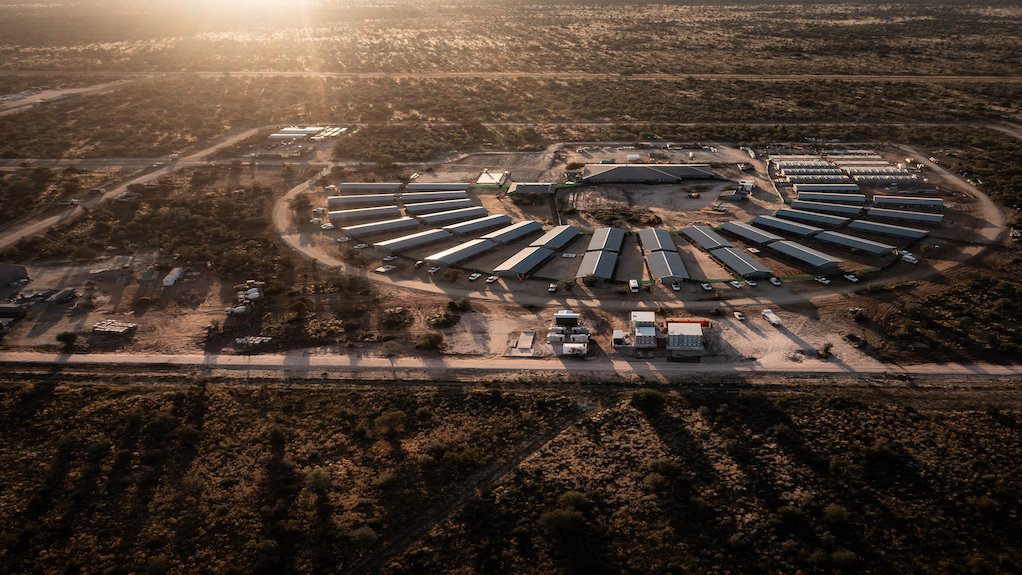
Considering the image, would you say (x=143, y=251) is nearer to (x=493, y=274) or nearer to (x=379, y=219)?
(x=379, y=219)

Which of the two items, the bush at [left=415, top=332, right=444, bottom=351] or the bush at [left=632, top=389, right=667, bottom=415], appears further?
the bush at [left=415, top=332, right=444, bottom=351]

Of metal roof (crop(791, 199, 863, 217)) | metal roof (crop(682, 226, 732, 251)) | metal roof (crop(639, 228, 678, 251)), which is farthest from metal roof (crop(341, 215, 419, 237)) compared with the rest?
metal roof (crop(791, 199, 863, 217))

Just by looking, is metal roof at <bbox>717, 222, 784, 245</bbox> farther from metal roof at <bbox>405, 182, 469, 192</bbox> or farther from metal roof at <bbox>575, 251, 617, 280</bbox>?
metal roof at <bbox>405, 182, 469, 192</bbox>

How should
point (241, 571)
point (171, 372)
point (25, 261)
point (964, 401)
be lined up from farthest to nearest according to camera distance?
point (25, 261)
point (171, 372)
point (964, 401)
point (241, 571)

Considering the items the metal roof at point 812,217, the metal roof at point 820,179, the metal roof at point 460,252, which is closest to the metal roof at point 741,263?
the metal roof at point 812,217

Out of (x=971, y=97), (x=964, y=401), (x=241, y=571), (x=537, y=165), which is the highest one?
(x=971, y=97)

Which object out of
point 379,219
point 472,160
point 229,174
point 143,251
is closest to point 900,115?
point 472,160
